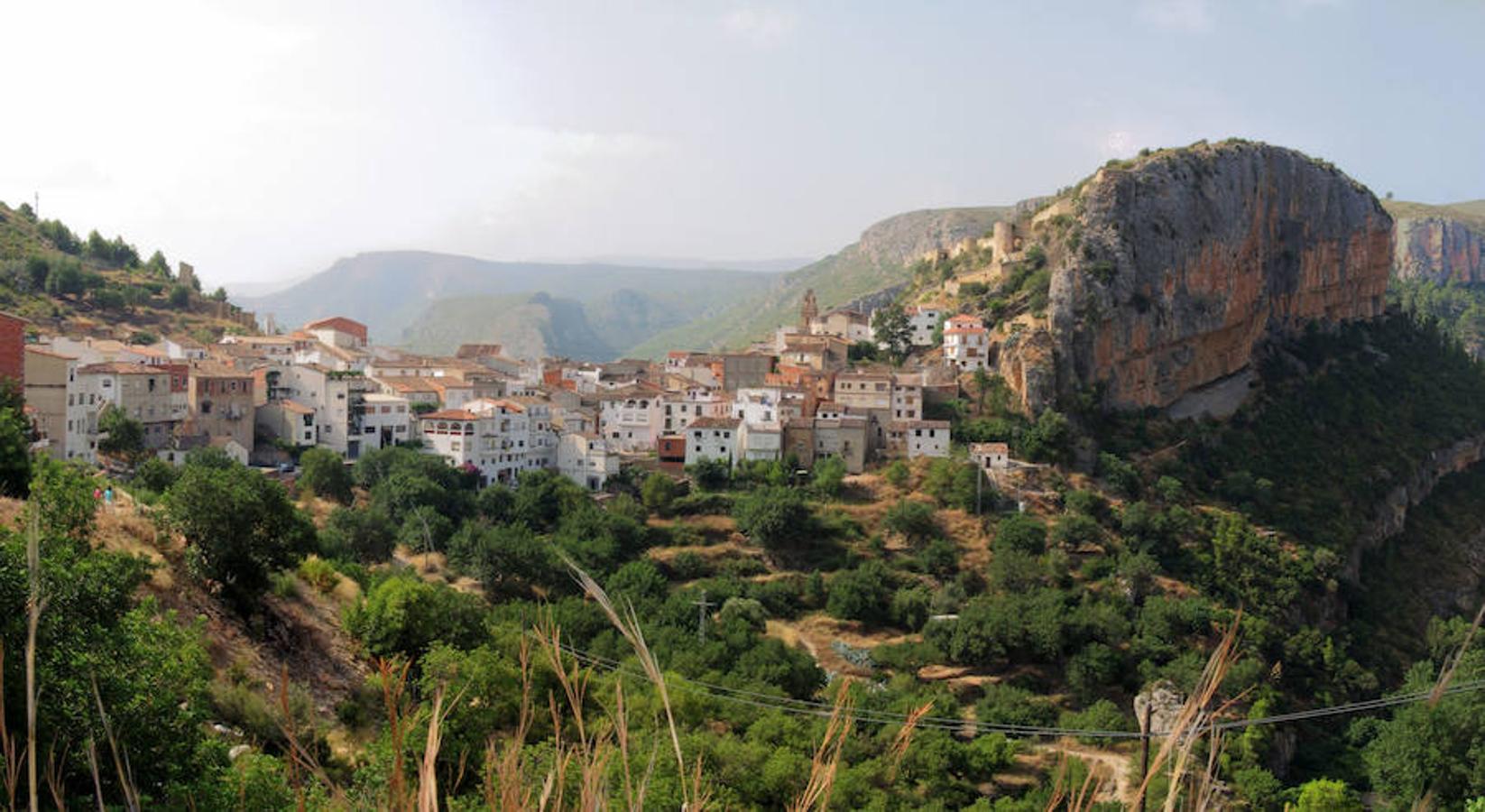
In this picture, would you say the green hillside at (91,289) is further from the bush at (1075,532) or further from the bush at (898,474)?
the bush at (1075,532)

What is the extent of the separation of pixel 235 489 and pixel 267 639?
6.45ft

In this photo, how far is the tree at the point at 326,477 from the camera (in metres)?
28.4

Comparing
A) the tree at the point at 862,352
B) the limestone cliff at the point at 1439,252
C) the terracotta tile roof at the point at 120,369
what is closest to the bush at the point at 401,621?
the terracotta tile roof at the point at 120,369

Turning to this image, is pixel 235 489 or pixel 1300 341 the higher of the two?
pixel 1300 341

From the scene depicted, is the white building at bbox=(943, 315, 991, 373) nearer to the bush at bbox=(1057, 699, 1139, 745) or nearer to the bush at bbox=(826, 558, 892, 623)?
the bush at bbox=(826, 558, 892, 623)

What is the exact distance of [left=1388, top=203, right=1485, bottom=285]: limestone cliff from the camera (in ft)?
325

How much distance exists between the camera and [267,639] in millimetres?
12617

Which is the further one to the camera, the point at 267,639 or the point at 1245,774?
the point at 1245,774

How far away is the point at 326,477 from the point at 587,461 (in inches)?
340

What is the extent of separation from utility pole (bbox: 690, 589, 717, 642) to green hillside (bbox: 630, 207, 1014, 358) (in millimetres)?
66135

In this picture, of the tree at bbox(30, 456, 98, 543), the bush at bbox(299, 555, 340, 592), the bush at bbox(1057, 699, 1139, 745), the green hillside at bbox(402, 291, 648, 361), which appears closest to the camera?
the tree at bbox(30, 456, 98, 543)

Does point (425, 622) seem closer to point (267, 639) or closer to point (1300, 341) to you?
point (267, 639)

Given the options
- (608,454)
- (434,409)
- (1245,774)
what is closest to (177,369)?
(434,409)

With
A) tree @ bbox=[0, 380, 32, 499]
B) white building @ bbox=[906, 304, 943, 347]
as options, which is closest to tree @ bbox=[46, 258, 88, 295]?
tree @ bbox=[0, 380, 32, 499]
